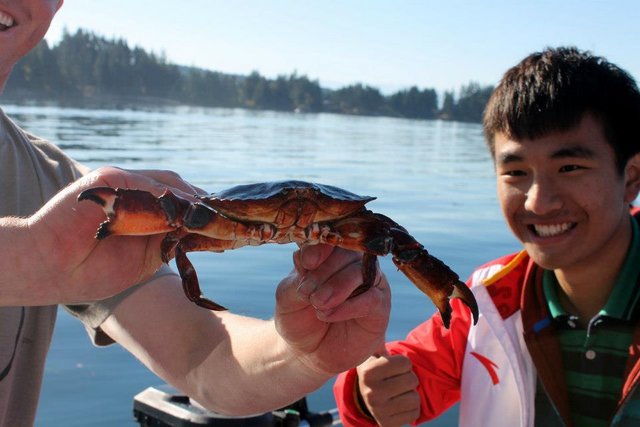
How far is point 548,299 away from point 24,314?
2183mm

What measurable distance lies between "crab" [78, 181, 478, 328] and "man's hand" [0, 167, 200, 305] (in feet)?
0.32

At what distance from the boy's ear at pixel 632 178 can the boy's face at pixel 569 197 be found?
0.09m

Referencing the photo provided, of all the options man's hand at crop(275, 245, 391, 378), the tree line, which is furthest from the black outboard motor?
the tree line

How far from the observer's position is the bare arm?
1.76m

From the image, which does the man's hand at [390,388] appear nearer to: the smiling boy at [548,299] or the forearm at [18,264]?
the smiling boy at [548,299]

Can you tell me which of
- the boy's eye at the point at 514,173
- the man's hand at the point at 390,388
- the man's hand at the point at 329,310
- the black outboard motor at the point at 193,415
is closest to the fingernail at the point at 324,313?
the man's hand at the point at 329,310

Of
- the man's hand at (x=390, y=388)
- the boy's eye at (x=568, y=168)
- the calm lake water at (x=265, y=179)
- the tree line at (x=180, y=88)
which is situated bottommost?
the calm lake water at (x=265, y=179)

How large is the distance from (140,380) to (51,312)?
8.45ft

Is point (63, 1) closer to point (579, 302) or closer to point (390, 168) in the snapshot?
point (579, 302)

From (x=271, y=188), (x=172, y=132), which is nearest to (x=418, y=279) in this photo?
(x=271, y=188)

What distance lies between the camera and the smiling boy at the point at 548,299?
2.79 meters

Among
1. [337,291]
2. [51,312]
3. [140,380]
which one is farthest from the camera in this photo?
[140,380]

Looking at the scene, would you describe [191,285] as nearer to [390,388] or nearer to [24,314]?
[24,314]

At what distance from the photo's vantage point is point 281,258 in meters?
8.09
